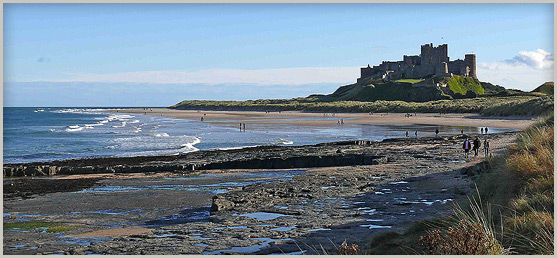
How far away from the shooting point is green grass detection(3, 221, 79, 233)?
1164 cm

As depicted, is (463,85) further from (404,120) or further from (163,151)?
(163,151)

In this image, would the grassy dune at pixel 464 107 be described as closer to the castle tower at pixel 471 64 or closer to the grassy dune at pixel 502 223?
the grassy dune at pixel 502 223

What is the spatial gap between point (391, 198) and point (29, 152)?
26.3 m

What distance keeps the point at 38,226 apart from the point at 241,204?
473cm

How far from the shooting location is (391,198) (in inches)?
549

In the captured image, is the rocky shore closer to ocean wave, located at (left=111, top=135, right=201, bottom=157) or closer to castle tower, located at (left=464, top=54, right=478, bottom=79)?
ocean wave, located at (left=111, top=135, right=201, bottom=157)

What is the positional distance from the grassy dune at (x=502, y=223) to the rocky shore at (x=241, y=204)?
1162 mm

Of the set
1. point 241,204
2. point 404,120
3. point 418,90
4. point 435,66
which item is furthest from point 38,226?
point 435,66

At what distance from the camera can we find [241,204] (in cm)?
1353

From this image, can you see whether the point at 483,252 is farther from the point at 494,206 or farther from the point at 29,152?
the point at 29,152

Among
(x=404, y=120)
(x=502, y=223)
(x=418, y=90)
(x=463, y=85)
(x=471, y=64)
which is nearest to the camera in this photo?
(x=502, y=223)

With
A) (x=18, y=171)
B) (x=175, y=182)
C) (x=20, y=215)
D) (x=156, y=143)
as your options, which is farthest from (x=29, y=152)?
(x=20, y=215)

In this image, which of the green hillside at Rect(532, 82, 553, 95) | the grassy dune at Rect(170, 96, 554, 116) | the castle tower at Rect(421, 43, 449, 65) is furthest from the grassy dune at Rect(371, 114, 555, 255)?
the castle tower at Rect(421, 43, 449, 65)

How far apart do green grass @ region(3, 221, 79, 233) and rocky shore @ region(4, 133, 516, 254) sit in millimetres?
194
